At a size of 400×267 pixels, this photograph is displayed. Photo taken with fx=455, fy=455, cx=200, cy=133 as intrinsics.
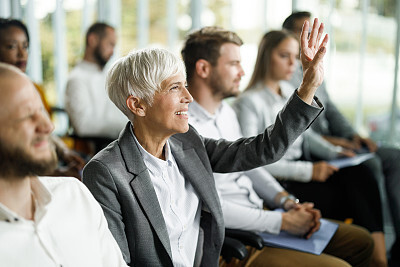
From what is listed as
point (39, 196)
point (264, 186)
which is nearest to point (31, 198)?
point (39, 196)

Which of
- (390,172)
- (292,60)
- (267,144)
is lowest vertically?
(390,172)

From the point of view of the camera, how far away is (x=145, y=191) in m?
1.35

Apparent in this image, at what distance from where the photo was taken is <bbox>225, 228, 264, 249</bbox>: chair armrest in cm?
162

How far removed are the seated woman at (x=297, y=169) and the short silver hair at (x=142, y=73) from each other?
97 cm

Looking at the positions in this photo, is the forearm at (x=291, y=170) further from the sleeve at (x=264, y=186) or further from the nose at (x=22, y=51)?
the nose at (x=22, y=51)

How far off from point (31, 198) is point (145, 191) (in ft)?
1.31

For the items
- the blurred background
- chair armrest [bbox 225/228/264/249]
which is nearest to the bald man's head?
chair armrest [bbox 225/228/264/249]

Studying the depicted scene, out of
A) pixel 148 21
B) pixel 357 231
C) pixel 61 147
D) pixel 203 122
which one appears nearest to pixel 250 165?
pixel 203 122

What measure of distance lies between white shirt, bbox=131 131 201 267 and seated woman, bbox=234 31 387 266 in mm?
851

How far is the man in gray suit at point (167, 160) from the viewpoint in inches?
52.4

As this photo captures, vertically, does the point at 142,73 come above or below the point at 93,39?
above

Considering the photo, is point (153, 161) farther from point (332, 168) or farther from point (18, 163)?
point (332, 168)

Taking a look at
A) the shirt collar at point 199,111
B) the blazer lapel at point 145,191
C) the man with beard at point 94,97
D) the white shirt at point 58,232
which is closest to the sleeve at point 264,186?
the shirt collar at point 199,111

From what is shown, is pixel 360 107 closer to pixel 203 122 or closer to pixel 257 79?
pixel 257 79
